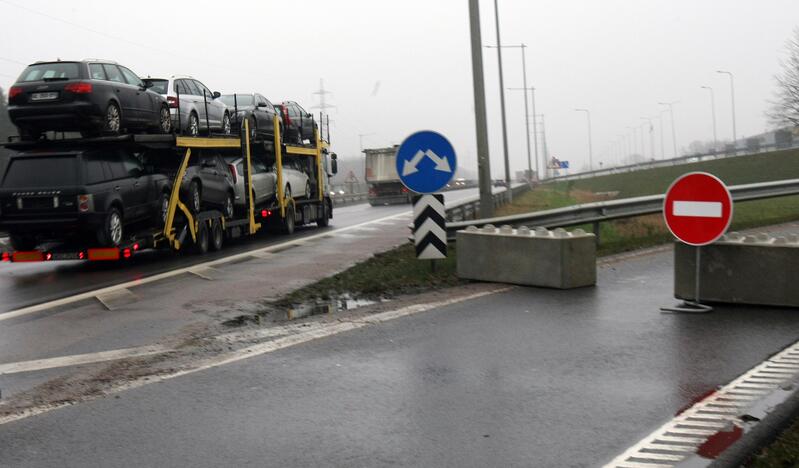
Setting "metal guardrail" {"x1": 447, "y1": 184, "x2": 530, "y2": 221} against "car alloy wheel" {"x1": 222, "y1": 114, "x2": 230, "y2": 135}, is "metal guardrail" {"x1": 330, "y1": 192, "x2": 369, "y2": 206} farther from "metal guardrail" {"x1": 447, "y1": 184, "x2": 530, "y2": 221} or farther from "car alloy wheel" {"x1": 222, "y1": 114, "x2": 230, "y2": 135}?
"car alloy wheel" {"x1": 222, "y1": 114, "x2": 230, "y2": 135}

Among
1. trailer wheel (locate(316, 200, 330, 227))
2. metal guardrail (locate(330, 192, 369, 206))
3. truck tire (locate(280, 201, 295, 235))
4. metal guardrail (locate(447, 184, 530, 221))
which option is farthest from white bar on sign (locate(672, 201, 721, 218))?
metal guardrail (locate(330, 192, 369, 206))

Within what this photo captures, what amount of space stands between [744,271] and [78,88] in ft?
36.6

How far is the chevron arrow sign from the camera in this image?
41.4 feet

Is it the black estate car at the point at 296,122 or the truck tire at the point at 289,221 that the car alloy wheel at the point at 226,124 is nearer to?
the black estate car at the point at 296,122

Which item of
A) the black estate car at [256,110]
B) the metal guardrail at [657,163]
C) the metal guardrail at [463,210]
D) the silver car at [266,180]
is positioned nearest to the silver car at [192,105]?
the black estate car at [256,110]

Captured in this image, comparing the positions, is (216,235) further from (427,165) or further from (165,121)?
(427,165)

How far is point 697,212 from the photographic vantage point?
31.0ft

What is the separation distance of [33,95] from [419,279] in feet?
25.7

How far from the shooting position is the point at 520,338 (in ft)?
27.3

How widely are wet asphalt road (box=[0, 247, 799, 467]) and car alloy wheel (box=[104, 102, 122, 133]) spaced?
8.99m

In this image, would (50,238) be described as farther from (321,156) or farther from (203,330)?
(321,156)

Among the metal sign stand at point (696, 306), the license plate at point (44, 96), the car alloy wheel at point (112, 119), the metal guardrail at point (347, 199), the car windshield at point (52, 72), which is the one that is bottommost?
the metal sign stand at point (696, 306)

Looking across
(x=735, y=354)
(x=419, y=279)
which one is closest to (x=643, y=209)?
(x=419, y=279)

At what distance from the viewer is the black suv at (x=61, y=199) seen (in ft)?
50.9
